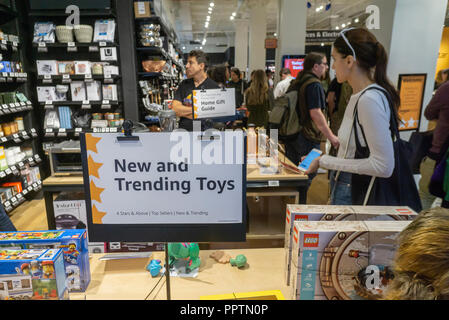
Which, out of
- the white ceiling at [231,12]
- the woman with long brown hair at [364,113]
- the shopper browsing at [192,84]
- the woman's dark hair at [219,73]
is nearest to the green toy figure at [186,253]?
the woman with long brown hair at [364,113]

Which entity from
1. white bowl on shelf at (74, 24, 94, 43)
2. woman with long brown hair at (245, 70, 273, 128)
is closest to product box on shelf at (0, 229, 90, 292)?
white bowl on shelf at (74, 24, 94, 43)

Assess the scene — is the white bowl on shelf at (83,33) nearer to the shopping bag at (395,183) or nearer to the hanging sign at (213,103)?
the hanging sign at (213,103)

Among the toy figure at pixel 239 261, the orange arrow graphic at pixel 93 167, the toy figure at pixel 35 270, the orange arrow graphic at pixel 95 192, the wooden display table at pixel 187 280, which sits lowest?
the wooden display table at pixel 187 280

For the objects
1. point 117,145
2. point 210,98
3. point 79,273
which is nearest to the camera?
point 117,145

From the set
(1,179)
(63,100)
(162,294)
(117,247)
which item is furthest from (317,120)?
(1,179)

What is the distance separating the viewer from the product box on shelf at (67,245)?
104 centimetres

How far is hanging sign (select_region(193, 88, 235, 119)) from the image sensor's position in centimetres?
233

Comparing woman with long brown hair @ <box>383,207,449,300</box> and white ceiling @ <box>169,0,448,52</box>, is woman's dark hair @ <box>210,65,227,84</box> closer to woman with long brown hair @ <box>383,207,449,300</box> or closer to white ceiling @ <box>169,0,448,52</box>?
woman with long brown hair @ <box>383,207,449,300</box>

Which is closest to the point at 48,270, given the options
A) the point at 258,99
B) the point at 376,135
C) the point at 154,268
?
the point at 154,268

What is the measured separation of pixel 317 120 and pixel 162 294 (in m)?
2.30

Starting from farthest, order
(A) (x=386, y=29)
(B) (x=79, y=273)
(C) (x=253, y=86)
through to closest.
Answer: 1. (C) (x=253, y=86)
2. (A) (x=386, y=29)
3. (B) (x=79, y=273)

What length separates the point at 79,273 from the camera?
1.14 m

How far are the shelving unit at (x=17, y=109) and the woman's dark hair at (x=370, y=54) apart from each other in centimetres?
394
